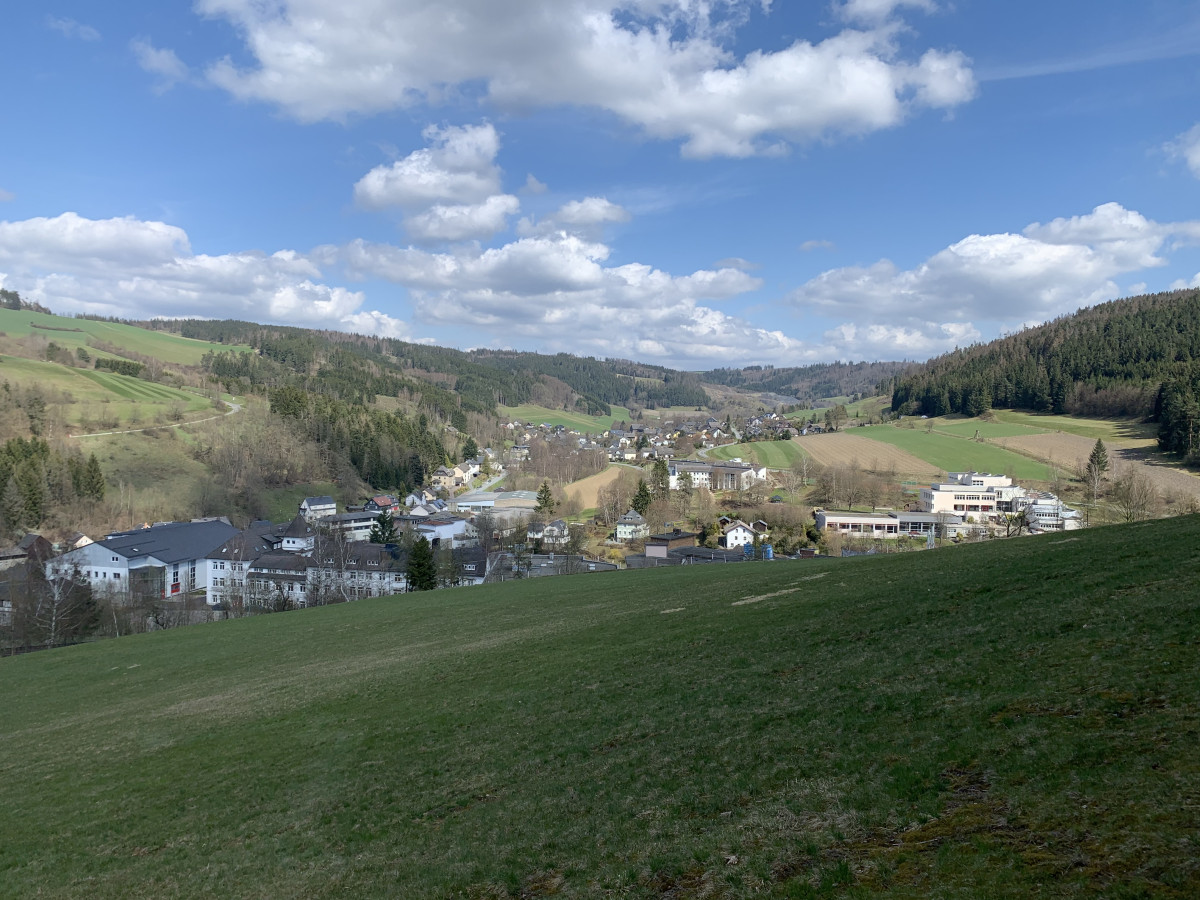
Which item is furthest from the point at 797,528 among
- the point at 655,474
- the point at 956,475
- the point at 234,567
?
the point at 234,567

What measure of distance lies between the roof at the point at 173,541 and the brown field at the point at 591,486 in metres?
54.2

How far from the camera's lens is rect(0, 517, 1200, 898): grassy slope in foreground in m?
7.15

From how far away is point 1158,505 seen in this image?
64750mm

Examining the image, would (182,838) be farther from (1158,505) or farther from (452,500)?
(452,500)

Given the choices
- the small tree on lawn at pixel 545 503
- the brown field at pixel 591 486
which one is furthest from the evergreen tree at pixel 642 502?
the small tree on lawn at pixel 545 503

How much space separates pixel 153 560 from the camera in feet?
240

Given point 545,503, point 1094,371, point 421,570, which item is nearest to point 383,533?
point 545,503

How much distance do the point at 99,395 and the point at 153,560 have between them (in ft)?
251

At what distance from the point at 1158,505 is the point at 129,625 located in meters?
96.3

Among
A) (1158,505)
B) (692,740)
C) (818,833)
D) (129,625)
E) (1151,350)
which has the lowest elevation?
(129,625)

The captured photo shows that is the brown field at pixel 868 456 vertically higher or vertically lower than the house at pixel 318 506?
higher

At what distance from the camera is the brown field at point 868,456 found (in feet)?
361

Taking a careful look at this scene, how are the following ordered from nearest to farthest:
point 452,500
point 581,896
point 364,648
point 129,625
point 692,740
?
point 581,896 < point 692,740 < point 364,648 < point 129,625 < point 452,500

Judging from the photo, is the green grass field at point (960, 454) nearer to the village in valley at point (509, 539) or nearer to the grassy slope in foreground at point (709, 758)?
the village in valley at point (509, 539)
